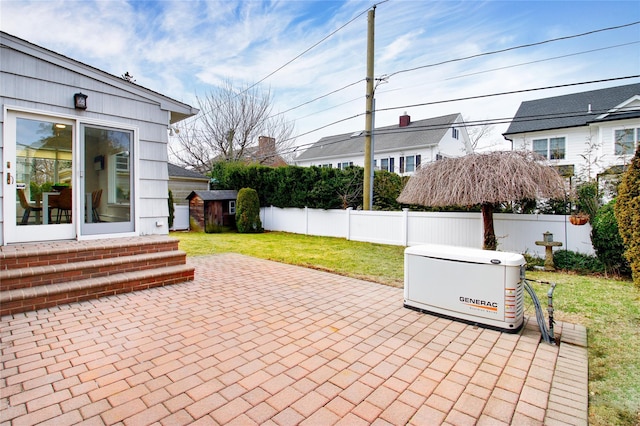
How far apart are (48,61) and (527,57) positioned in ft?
37.3

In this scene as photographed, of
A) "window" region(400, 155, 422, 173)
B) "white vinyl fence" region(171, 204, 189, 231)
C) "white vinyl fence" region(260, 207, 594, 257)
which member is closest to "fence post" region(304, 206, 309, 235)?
"white vinyl fence" region(260, 207, 594, 257)

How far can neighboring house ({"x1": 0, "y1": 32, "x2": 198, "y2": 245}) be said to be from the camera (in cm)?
445

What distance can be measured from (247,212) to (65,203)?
8527 millimetres

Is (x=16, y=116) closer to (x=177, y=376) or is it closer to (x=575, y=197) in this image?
(x=177, y=376)

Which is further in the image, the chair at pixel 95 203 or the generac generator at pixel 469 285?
the chair at pixel 95 203

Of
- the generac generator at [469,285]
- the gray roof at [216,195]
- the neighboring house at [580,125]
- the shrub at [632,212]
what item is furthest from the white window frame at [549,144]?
the generac generator at [469,285]

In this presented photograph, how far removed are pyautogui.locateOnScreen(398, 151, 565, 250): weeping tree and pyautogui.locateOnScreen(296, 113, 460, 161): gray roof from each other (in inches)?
413

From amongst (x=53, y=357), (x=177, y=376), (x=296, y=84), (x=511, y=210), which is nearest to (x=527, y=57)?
(x=511, y=210)

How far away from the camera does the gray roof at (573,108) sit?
53.0ft

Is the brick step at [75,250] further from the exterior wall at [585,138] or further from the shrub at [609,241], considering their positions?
the exterior wall at [585,138]

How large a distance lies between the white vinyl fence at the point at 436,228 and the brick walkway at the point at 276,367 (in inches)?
179

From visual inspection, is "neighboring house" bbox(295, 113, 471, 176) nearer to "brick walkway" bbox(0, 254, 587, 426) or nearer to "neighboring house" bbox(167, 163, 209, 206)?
"neighboring house" bbox(167, 163, 209, 206)

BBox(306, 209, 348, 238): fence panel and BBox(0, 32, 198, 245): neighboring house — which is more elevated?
BBox(0, 32, 198, 245): neighboring house

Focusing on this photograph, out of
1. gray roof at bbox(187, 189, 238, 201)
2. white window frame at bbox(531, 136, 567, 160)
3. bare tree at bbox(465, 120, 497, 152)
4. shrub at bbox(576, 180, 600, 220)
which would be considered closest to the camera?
shrub at bbox(576, 180, 600, 220)
